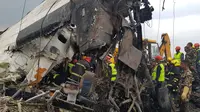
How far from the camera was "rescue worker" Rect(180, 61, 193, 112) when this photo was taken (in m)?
7.90

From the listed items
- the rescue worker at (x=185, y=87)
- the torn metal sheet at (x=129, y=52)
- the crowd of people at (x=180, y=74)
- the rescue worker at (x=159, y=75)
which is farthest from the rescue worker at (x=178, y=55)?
the torn metal sheet at (x=129, y=52)

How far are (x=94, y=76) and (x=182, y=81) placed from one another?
3003mm

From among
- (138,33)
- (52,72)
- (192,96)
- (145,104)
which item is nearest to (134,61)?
(138,33)

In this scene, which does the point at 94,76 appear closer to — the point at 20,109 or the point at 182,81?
the point at 20,109

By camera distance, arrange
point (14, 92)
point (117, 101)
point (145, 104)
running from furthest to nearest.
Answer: point (145, 104)
point (117, 101)
point (14, 92)

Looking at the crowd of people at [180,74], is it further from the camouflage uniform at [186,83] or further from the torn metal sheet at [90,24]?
the torn metal sheet at [90,24]

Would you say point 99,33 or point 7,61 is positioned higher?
point 99,33

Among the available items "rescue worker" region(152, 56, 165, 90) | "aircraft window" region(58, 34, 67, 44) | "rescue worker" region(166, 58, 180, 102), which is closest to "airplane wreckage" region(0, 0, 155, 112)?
"aircraft window" region(58, 34, 67, 44)

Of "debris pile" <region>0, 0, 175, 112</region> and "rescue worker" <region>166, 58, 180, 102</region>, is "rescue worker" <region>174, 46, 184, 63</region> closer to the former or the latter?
"rescue worker" <region>166, 58, 180, 102</region>

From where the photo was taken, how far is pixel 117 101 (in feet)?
21.1

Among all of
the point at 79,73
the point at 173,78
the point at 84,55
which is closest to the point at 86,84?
the point at 79,73

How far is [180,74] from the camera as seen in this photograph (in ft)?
28.4

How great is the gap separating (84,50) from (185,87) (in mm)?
3108

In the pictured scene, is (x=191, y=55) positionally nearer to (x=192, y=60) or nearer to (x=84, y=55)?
(x=192, y=60)
